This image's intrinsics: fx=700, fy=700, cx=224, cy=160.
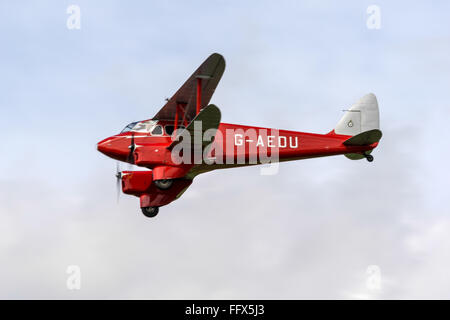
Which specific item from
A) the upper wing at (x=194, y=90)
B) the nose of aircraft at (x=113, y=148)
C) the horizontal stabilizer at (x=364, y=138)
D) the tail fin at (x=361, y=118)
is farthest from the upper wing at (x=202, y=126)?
the tail fin at (x=361, y=118)

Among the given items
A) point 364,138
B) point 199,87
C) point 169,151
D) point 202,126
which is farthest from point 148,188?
point 364,138

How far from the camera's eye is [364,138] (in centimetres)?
2800

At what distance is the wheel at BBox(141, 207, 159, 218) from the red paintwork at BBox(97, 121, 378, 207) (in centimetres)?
18

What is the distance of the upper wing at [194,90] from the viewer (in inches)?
1006

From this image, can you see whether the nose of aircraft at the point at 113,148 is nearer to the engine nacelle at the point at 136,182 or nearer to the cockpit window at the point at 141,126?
the cockpit window at the point at 141,126

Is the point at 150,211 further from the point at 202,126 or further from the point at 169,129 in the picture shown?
the point at 202,126

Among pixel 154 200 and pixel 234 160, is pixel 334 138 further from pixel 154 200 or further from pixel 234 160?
pixel 154 200

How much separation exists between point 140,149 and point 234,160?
3653 mm

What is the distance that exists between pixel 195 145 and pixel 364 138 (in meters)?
7.09

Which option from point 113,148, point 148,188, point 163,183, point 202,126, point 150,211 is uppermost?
point 202,126

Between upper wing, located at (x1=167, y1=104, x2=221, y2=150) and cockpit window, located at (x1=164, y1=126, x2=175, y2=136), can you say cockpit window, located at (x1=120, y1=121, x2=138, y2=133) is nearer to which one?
cockpit window, located at (x1=164, y1=126, x2=175, y2=136)

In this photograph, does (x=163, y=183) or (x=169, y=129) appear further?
(x=169, y=129)
